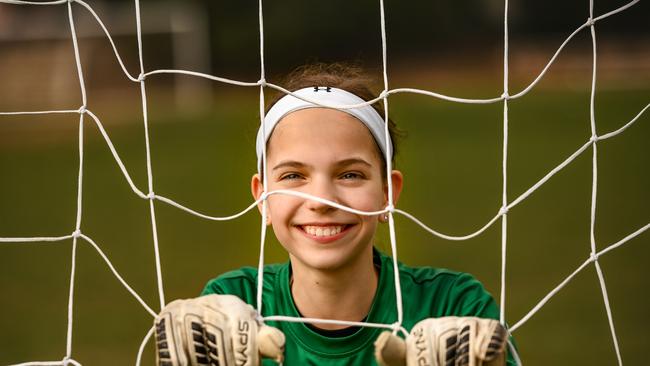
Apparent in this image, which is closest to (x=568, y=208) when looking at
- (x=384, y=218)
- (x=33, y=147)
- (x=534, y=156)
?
(x=534, y=156)

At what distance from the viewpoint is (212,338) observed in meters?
1.39

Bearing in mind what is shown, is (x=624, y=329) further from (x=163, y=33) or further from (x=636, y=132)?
(x=163, y=33)

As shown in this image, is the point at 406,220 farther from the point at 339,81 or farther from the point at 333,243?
the point at 333,243

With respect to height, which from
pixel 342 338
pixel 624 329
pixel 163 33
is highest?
pixel 163 33

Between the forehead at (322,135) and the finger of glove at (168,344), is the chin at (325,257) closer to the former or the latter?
the forehead at (322,135)

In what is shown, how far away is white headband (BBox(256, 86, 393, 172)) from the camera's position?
1.89 meters

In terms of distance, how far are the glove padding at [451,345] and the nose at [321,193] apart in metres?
0.42

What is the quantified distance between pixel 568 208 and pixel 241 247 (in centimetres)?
163

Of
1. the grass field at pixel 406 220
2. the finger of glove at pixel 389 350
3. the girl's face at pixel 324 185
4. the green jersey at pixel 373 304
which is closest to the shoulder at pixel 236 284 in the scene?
the green jersey at pixel 373 304

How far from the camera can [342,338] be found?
1888 millimetres

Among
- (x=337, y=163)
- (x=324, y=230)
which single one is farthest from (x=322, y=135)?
(x=324, y=230)

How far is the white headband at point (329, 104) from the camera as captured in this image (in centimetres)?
189

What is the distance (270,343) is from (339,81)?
81 cm

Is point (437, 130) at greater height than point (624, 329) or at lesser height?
greater
